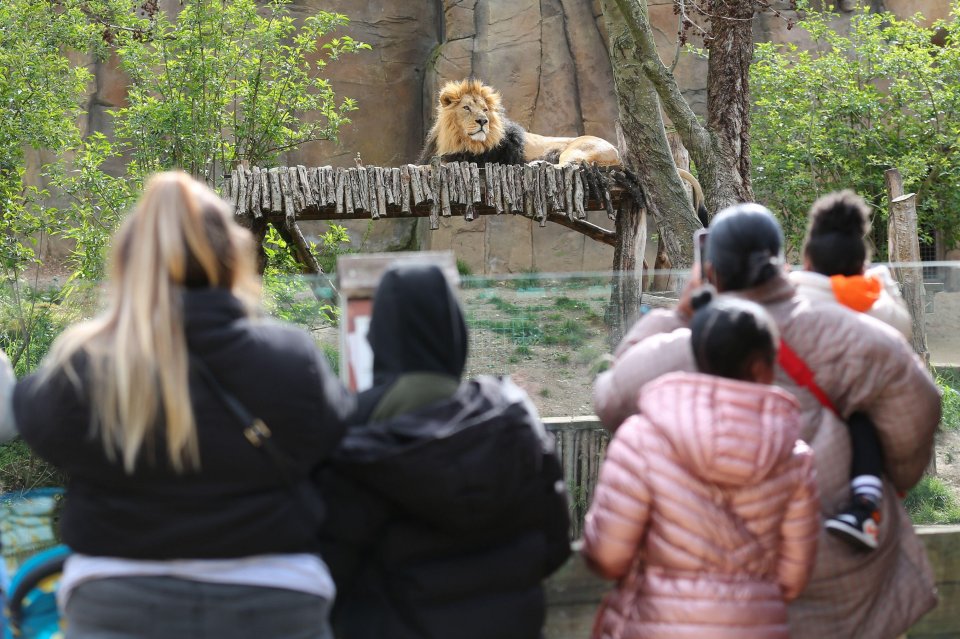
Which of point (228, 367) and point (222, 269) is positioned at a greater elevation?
point (222, 269)

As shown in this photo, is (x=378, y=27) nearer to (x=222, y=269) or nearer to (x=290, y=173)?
(x=290, y=173)

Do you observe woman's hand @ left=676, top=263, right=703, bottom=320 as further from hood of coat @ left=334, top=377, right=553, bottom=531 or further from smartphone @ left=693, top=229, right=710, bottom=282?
hood of coat @ left=334, top=377, right=553, bottom=531

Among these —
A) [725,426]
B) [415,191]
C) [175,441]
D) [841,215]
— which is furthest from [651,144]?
[175,441]

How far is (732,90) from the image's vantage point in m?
7.39

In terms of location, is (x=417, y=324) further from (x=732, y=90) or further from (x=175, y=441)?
(x=732, y=90)

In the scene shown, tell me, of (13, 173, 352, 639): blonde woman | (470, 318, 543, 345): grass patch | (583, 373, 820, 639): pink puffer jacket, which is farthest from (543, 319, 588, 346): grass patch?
(13, 173, 352, 639): blonde woman

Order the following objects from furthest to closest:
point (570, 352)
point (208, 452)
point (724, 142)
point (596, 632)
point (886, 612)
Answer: point (724, 142) → point (570, 352) → point (886, 612) → point (596, 632) → point (208, 452)

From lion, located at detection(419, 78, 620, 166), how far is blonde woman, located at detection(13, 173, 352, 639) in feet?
28.5

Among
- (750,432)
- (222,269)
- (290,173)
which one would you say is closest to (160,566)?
(222,269)

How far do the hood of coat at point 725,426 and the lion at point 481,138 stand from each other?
8.32m

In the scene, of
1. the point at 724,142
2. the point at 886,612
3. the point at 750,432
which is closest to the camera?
the point at 750,432

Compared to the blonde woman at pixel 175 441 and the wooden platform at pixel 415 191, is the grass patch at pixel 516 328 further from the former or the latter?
the blonde woman at pixel 175 441

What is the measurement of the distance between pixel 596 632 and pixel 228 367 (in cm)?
113

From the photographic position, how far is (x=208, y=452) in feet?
6.64
